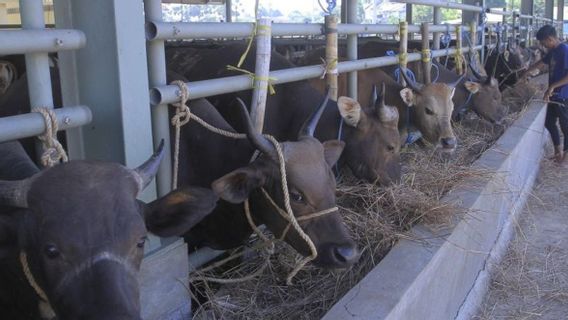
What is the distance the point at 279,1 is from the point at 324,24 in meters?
8.55

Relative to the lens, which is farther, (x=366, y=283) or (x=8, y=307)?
(x=366, y=283)

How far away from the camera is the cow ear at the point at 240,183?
3279 mm

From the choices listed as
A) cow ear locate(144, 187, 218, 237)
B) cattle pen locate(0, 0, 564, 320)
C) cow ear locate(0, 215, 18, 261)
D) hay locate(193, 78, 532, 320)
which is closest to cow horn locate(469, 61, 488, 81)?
hay locate(193, 78, 532, 320)

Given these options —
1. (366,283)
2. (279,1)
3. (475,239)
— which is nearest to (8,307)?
(366,283)

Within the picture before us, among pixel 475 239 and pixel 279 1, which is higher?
pixel 279 1

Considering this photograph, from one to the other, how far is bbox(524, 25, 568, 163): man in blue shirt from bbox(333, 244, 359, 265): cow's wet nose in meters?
7.34

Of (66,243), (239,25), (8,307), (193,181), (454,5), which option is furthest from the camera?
(454,5)

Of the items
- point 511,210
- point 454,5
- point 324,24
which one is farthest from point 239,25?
point 454,5

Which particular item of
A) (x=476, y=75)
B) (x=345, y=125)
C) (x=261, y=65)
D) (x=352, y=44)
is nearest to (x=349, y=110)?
(x=345, y=125)

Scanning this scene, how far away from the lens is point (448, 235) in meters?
Result: 4.07

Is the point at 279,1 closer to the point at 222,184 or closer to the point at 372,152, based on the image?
the point at 372,152

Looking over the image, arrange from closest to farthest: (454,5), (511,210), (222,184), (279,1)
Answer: (222,184) < (511,210) < (454,5) < (279,1)

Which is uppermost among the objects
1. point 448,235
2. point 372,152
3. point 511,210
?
point 372,152

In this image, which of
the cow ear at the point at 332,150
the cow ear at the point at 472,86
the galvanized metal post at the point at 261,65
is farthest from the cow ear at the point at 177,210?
the cow ear at the point at 472,86
